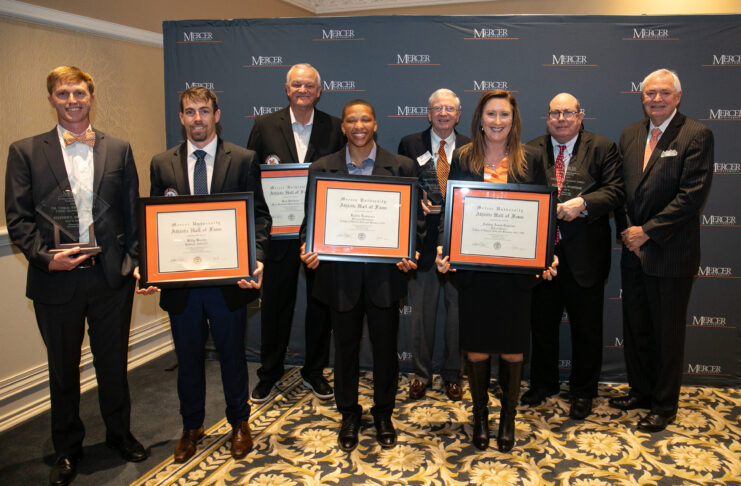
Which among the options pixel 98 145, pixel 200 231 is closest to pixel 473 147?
pixel 200 231

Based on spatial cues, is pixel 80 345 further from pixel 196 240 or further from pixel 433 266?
pixel 433 266

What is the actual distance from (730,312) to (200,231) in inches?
149

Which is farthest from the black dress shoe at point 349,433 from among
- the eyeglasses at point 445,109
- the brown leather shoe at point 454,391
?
the eyeglasses at point 445,109

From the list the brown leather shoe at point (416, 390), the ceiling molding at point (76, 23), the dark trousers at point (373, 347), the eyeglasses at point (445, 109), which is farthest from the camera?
the brown leather shoe at point (416, 390)

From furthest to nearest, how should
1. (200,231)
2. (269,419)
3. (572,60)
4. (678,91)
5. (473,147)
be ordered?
(572,60) → (269,419) → (678,91) → (473,147) → (200,231)

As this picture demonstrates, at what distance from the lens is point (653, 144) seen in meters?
2.97

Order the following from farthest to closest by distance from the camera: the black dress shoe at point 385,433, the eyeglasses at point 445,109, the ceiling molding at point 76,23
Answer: the eyeglasses at point 445,109, the ceiling molding at point 76,23, the black dress shoe at point 385,433

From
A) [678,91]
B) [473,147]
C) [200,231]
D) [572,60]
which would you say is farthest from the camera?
[572,60]

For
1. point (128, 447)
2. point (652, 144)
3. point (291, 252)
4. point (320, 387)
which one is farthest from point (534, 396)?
point (128, 447)

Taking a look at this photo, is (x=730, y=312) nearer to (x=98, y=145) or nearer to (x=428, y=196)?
(x=428, y=196)

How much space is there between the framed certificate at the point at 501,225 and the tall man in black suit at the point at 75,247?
1678 mm

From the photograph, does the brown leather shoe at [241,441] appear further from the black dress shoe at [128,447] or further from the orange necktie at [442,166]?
the orange necktie at [442,166]

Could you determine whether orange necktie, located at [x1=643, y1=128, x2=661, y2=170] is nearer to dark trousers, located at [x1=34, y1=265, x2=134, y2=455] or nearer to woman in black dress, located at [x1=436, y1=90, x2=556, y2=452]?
woman in black dress, located at [x1=436, y1=90, x2=556, y2=452]

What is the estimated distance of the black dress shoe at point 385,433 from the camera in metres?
2.74
